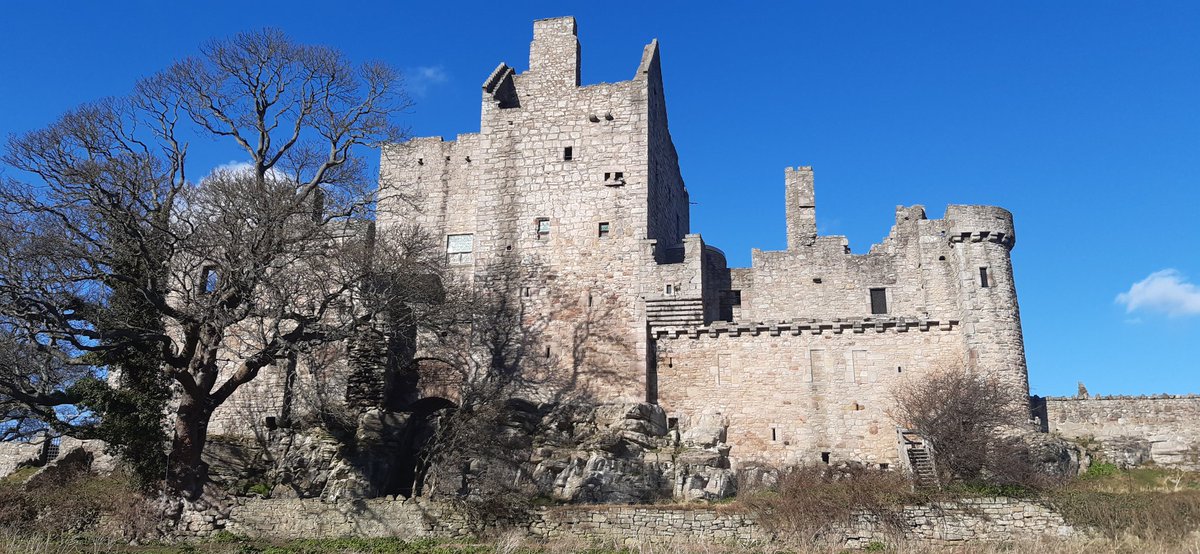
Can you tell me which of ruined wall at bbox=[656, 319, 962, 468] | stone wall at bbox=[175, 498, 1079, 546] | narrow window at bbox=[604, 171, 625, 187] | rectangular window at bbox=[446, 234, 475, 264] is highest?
narrow window at bbox=[604, 171, 625, 187]

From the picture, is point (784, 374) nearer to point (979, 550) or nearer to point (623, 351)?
point (623, 351)

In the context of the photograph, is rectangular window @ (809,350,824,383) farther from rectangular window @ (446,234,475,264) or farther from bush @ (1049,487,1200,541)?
rectangular window @ (446,234,475,264)

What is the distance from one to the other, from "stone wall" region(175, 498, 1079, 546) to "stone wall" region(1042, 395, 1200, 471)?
8350 millimetres

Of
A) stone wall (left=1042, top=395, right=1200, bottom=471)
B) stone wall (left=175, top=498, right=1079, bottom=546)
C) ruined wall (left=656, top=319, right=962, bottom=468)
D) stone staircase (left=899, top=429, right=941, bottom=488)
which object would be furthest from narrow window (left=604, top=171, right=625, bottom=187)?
stone wall (left=1042, top=395, right=1200, bottom=471)

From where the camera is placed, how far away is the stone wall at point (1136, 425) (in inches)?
1085

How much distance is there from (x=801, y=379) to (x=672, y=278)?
209 inches

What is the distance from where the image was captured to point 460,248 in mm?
32844

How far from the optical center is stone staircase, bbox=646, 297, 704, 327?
30031 millimetres

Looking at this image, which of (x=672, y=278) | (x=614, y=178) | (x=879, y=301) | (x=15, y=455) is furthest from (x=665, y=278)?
(x=15, y=455)

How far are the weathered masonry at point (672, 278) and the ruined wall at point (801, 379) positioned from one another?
5cm

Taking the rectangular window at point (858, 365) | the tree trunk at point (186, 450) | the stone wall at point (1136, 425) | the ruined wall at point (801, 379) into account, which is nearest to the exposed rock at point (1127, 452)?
the stone wall at point (1136, 425)

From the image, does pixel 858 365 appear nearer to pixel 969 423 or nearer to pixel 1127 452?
pixel 969 423

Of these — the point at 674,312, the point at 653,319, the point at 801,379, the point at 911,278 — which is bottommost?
the point at 801,379

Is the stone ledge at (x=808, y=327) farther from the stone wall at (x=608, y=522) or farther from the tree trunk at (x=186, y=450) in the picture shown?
the tree trunk at (x=186, y=450)
